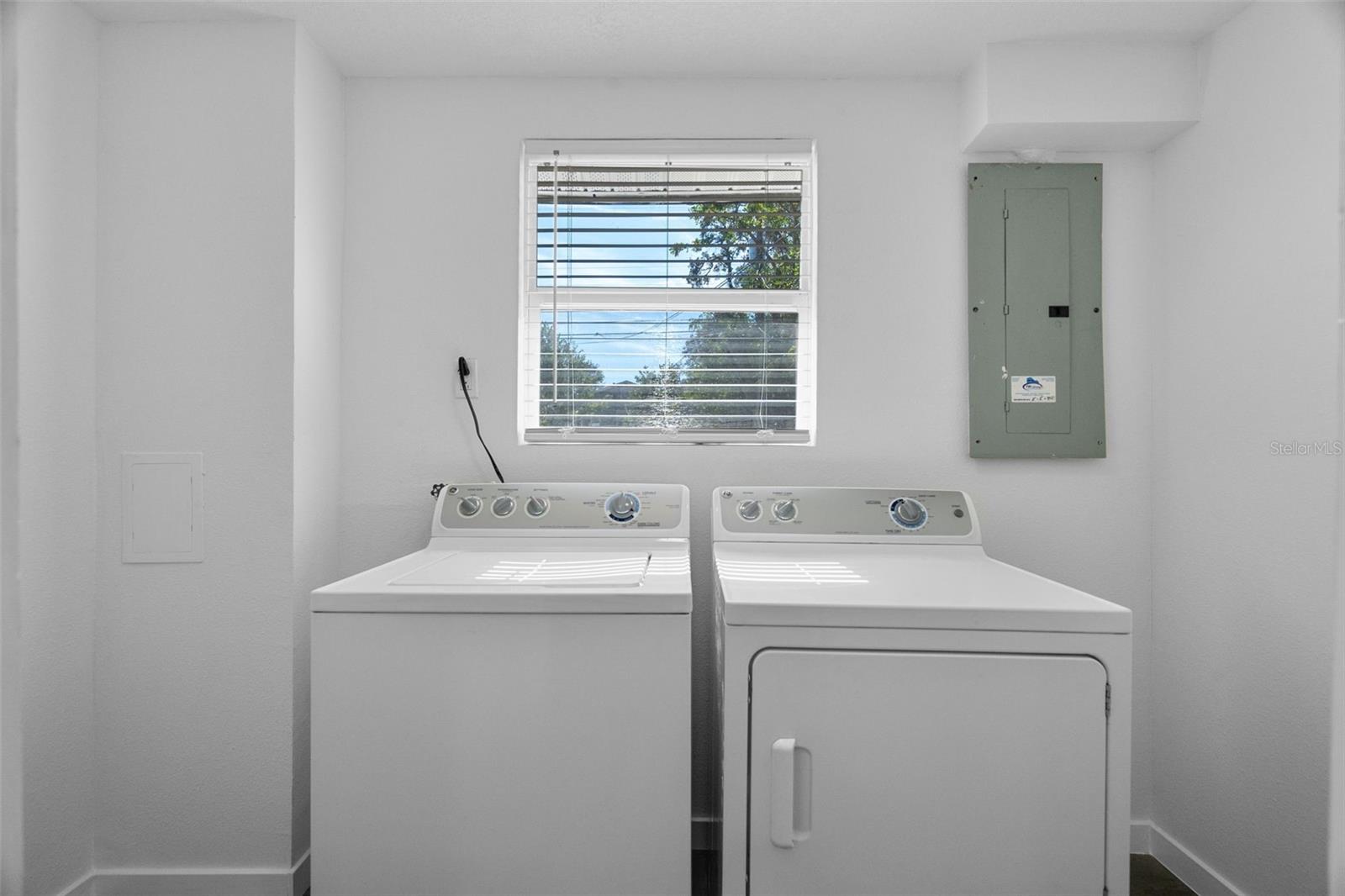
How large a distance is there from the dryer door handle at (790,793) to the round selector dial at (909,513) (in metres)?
0.85

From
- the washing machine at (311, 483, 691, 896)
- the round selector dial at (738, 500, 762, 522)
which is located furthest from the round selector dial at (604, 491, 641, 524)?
the washing machine at (311, 483, 691, 896)

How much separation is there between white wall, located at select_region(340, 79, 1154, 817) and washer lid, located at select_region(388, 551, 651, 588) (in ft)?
1.38

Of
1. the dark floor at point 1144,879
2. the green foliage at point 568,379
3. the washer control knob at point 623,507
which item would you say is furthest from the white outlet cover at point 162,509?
the dark floor at point 1144,879

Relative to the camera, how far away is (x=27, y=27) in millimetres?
1674

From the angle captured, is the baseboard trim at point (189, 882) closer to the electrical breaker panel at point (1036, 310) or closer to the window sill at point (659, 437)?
the window sill at point (659, 437)

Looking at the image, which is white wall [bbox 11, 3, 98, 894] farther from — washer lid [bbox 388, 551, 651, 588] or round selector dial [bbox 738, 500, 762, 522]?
round selector dial [bbox 738, 500, 762, 522]

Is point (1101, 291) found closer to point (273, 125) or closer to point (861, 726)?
point (861, 726)

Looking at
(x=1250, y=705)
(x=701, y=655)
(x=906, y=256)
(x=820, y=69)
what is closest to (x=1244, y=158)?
(x=906, y=256)

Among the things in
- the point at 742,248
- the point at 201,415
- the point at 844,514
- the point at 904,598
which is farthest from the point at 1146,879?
the point at 201,415

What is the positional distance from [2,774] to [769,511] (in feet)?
5.19

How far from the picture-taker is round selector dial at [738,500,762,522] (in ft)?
6.54

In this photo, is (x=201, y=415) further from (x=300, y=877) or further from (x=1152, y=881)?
(x=1152, y=881)

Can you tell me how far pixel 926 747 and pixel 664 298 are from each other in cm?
148

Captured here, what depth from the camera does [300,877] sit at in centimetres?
190
